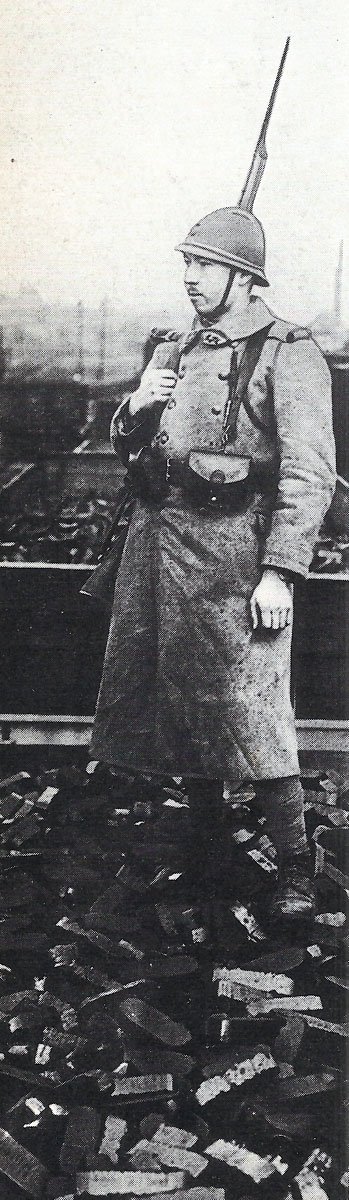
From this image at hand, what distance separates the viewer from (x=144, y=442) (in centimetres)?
307

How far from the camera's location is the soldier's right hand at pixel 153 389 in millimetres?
3037

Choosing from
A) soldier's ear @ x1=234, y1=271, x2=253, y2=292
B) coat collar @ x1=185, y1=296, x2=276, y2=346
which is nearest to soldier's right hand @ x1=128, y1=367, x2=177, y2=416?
coat collar @ x1=185, y1=296, x2=276, y2=346

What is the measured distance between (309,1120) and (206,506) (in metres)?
1.75

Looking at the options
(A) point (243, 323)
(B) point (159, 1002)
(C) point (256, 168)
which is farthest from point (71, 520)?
(B) point (159, 1002)

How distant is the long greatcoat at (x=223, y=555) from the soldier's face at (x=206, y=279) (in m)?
0.08

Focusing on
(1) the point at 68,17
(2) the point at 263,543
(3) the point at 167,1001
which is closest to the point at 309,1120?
(3) the point at 167,1001

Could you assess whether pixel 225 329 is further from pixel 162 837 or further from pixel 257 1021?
pixel 257 1021

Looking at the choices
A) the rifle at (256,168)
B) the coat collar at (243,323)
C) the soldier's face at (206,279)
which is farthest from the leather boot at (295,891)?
the rifle at (256,168)

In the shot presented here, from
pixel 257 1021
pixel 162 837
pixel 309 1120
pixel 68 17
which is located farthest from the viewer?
pixel 162 837

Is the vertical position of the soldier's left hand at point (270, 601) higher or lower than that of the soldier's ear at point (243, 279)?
lower

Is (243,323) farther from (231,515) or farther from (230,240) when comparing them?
(231,515)

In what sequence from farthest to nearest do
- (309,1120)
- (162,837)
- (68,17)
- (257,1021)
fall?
(162,837)
(68,17)
(257,1021)
(309,1120)

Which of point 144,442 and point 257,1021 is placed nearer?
point 257,1021

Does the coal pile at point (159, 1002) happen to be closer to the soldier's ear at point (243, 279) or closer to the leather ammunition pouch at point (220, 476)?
the leather ammunition pouch at point (220, 476)
